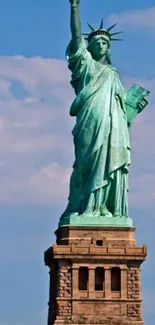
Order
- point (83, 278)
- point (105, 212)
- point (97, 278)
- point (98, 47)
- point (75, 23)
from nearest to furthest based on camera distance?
point (83, 278) → point (97, 278) → point (105, 212) → point (75, 23) → point (98, 47)

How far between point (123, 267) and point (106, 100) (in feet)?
23.4

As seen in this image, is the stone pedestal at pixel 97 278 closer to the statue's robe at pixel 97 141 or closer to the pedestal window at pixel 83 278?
the pedestal window at pixel 83 278

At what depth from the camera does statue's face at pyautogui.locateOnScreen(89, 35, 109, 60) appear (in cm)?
4766

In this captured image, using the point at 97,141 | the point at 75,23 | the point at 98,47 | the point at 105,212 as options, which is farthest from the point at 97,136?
the point at 75,23

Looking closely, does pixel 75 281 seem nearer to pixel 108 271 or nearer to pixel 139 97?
pixel 108 271

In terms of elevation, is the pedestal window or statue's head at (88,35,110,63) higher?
statue's head at (88,35,110,63)

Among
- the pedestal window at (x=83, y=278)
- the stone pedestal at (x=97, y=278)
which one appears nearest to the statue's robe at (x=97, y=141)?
the stone pedestal at (x=97, y=278)

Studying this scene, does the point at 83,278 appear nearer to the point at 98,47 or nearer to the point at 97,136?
the point at 97,136

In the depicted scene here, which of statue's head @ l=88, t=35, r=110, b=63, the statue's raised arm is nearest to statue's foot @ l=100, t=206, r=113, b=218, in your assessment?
statue's head @ l=88, t=35, r=110, b=63

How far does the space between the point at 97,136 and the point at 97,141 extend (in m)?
0.21

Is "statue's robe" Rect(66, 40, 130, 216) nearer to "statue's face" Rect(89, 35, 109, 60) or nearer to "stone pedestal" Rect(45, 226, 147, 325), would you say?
"statue's face" Rect(89, 35, 109, 60)

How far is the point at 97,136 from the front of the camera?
4597 cm

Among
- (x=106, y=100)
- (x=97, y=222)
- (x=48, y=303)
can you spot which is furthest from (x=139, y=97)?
(x=48, y=303)

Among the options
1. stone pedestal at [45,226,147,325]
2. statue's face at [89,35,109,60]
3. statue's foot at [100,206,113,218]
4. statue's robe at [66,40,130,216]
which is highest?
statue's face at [89,35,109,60]
